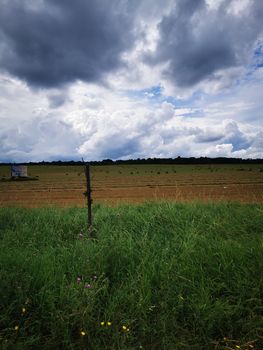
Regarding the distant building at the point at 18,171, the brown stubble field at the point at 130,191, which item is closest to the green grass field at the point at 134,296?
the brown stubble field at the point at 130,191

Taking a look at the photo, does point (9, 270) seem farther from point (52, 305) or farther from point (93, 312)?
point (93, 312)

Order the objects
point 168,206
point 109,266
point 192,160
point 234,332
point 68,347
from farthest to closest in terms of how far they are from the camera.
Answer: point 192,160 < point 168,206 < point 109,266 < point 234,332 < point 68,347

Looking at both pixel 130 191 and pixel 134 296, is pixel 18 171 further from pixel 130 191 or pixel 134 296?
pixel 134 296

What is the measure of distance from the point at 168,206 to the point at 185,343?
4635 millimetres

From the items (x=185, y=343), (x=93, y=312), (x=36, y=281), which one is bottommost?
(x=185, y=343)

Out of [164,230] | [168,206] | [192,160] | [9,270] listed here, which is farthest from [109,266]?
[192,160]

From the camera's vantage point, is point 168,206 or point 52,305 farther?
point 168,206

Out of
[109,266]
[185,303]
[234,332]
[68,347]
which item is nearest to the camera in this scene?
[68,347]

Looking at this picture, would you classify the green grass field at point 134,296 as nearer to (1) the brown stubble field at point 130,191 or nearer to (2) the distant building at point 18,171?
(1) the brown stubble field at point 130,191

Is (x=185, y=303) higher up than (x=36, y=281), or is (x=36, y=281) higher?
(x=36, y=281)

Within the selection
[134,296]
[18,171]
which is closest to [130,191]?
[134,296]

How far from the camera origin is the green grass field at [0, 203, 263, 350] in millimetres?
3078

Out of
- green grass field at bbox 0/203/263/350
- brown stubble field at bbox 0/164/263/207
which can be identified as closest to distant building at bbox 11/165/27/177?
brown stubble field at bbox 0/164/263/207

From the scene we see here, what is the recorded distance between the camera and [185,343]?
3068mm
